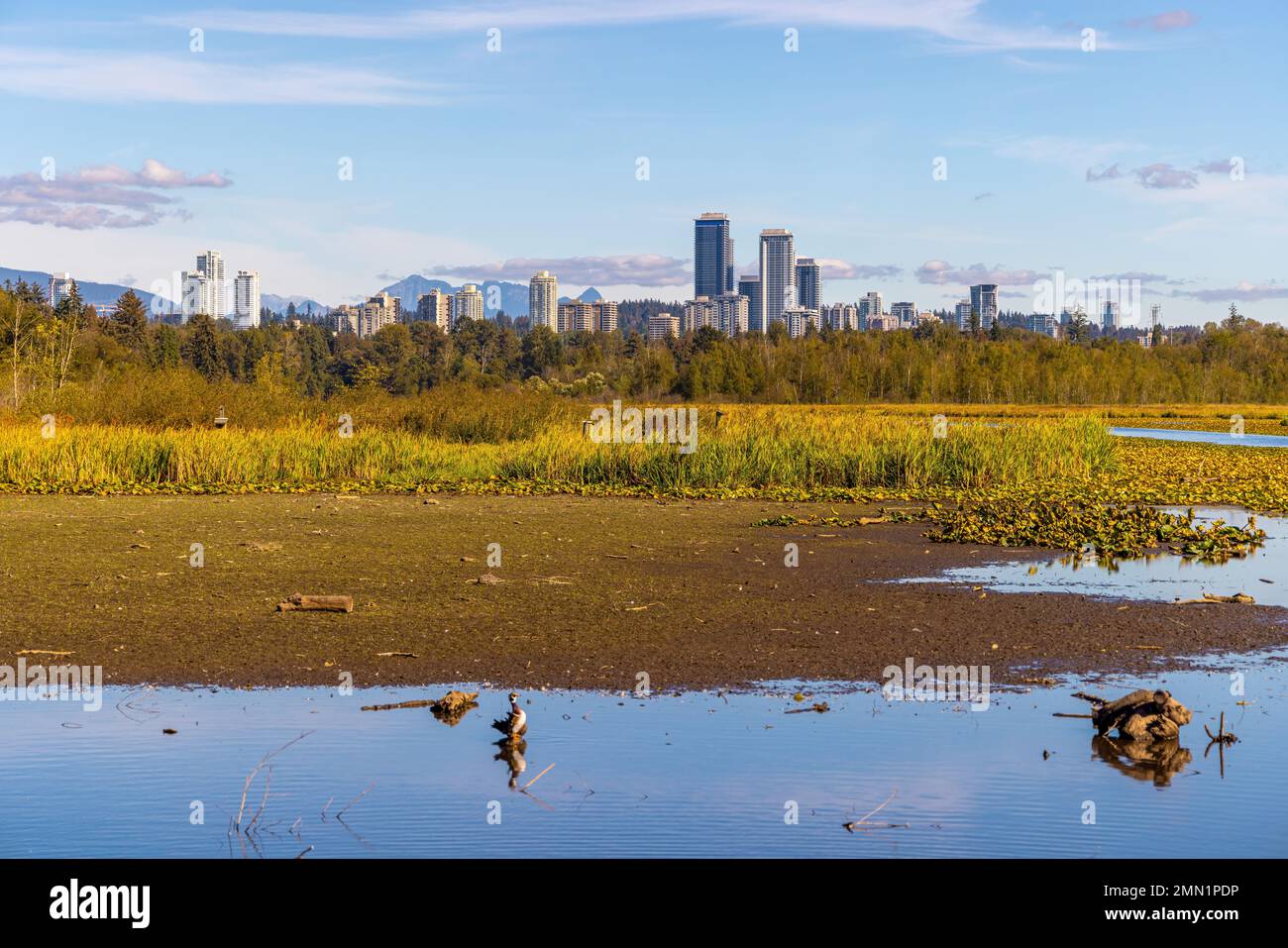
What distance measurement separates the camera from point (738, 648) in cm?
1058

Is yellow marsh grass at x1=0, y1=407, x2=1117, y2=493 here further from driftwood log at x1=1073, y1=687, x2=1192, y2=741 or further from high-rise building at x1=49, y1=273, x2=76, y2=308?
high-rise building at x1=49, y1=273, x2=76, y2=308

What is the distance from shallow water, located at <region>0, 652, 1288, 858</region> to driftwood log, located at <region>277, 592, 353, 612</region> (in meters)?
2.85

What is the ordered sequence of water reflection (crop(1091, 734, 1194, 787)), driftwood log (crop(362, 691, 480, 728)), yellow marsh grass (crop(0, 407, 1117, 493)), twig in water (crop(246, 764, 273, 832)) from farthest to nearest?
yellow marsh grass (crop(0, 407, 1117, 493)) → driftwood log (crop(362, 691, 480, 728)) → water reflection (crop(1091, 734, 1194, 787)) → twig in water (crop(246, 764, 273, 832))

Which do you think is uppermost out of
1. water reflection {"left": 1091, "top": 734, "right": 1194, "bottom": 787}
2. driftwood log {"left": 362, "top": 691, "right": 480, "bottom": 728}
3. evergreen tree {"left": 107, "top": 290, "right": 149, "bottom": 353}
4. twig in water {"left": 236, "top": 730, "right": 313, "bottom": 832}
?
evergreen tree {"left": 107, "top": 290, "right": 149, "bottom": 353}

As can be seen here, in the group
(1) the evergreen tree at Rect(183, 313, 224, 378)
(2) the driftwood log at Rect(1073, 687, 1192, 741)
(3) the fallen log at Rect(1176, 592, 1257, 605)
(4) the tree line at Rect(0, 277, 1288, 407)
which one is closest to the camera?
(2) the driftwood log at Rect(1073, 687, 1192, 741)

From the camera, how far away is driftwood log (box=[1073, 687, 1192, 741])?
312 inches

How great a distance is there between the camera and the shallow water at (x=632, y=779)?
6348 mm

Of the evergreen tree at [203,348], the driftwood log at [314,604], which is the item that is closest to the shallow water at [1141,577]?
the driftwood log at [314,604]

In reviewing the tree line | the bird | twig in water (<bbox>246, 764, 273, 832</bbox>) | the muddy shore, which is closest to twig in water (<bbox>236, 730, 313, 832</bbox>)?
twig in water (<bbox>246, 764, 273, 832</bbox>)

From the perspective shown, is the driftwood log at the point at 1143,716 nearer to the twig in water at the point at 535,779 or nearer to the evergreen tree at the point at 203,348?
the twig in water at the point at 535,779

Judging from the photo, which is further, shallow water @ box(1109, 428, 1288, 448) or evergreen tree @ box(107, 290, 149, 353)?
evergreen tree @ box(107, 290, 149, 353)
